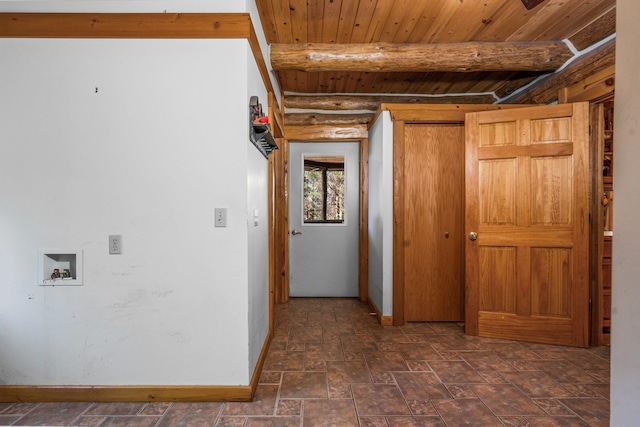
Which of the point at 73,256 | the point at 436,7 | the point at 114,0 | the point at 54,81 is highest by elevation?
the point at 436,7

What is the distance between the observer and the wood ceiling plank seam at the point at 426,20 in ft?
Answer: 8.01

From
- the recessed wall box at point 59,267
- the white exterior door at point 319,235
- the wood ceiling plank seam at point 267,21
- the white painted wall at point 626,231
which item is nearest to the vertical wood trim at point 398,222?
the white exterior door at point 319,235

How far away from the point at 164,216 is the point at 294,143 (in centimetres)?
265

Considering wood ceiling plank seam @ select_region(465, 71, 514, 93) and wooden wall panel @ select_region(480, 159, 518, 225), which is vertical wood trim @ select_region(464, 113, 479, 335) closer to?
wooden wall panel @ select_region(480, 159, 518, 225)

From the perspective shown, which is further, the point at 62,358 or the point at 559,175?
the point at 559,175

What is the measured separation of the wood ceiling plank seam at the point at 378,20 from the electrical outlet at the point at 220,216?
187 cm

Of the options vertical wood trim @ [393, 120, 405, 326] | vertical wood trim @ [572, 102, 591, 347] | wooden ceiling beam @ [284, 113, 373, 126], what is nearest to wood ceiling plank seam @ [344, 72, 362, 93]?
wooden ceiling beam @ [284, 113, 373, 126]

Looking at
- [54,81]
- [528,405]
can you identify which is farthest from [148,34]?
[528,405]

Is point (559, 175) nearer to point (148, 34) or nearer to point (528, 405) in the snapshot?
point (528, 405)

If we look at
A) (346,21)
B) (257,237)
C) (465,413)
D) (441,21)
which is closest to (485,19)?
(441,21)

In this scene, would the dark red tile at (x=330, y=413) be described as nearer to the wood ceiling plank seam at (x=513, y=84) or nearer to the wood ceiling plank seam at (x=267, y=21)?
the wood ceiling plank seam at (x=267, y=21)

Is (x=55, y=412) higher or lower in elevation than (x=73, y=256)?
lower

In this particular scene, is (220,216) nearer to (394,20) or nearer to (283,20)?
(283,20)

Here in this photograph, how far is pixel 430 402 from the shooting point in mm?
2004
